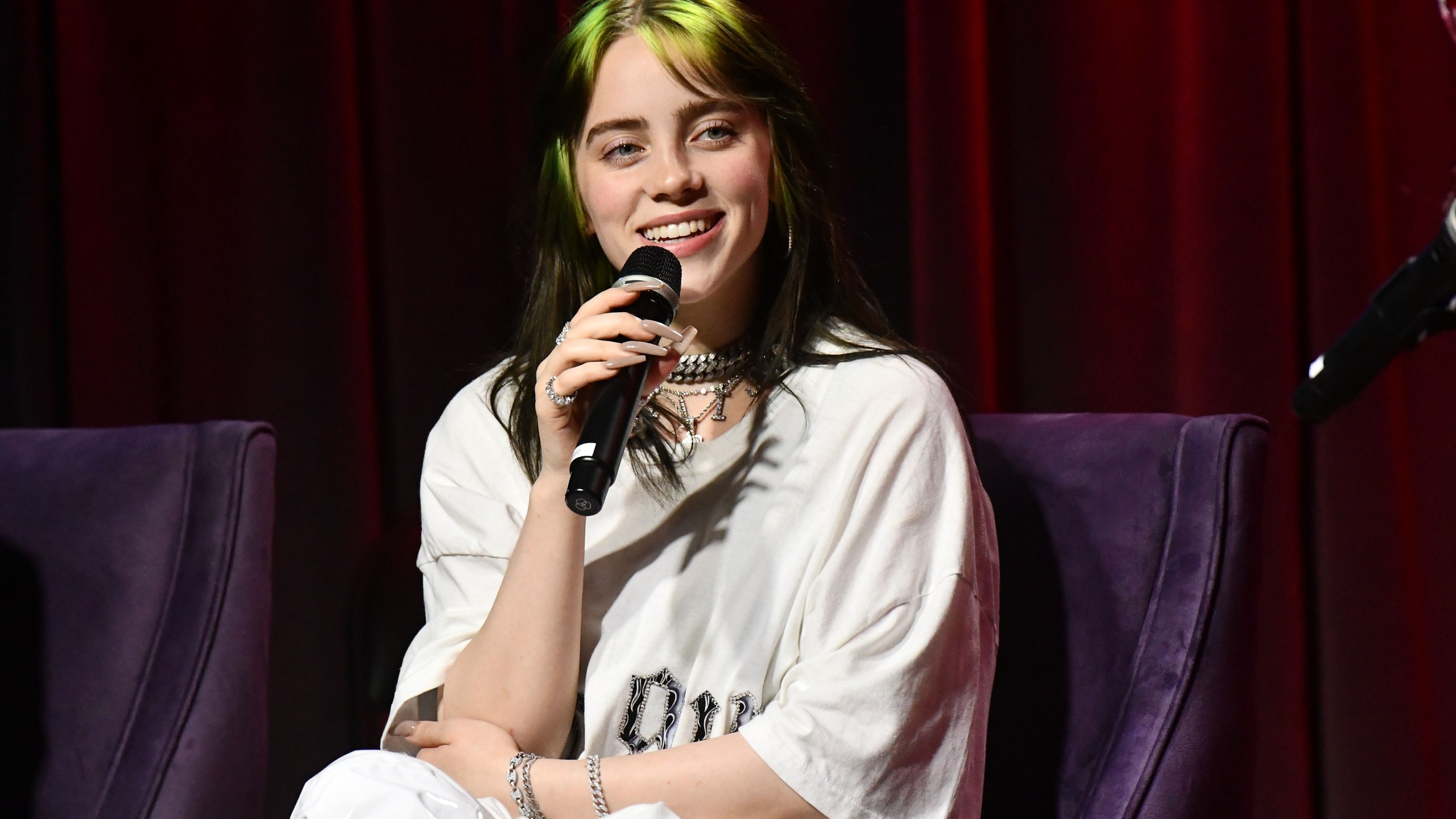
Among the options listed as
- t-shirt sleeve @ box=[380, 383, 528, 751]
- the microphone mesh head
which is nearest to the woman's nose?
the microphone mesh head

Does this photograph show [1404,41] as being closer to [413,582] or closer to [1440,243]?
[1440,243]

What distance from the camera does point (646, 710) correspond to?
1.25 meters

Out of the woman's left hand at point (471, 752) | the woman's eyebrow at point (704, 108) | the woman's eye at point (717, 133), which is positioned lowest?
the woman's left hand at point (471, 752)

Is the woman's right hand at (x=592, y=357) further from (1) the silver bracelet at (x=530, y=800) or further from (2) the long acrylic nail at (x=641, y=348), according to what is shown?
(1) the silver bracelet at (x=530, y=800)

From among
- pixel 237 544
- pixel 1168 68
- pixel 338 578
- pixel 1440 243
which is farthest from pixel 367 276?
pixel 1440 243

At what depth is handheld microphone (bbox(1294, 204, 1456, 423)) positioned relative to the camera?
1.89 feet

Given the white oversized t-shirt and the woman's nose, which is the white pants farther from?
the woman's nose

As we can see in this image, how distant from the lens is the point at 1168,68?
70.3 inches

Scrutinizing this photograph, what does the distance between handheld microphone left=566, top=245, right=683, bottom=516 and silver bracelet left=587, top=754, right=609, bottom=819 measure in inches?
9.8

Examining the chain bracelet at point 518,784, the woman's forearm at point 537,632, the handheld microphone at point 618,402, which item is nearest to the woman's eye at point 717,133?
the handheld microphone at point 618,402

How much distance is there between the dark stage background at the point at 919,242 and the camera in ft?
5.52

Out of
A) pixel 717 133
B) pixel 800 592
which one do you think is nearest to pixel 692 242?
pixel 717 133

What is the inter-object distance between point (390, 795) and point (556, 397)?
0.38 meters

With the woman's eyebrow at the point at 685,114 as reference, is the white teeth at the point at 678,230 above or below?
below
